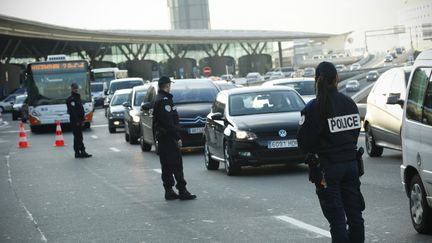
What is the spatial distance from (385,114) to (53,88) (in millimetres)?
25880

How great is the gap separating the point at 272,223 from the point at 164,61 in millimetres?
167198

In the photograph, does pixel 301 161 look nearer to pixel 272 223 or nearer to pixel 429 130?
pixel 272 223

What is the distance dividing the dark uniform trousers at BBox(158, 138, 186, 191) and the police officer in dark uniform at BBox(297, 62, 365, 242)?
6.57 m

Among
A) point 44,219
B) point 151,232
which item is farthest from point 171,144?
point 151,232

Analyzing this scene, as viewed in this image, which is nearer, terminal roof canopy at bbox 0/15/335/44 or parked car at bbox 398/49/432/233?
parked car at bbox 398/49/432/233

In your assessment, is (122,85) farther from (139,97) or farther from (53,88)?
(139,97)

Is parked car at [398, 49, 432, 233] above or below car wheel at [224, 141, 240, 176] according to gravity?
above

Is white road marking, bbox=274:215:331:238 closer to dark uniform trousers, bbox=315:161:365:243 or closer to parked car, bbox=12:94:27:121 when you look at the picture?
dark uniform trousers, bbox=315:161:365:243

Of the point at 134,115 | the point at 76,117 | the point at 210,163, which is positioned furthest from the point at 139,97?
the point at 210,163

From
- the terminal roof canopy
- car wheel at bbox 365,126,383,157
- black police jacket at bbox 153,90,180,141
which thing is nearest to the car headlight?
black police jacket at bbox 153,90,180,141

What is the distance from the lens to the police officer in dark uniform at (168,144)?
46.1ft

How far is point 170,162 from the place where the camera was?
46.2 feet

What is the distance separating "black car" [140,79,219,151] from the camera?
23203mm

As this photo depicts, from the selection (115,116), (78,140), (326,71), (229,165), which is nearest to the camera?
(326,71)
